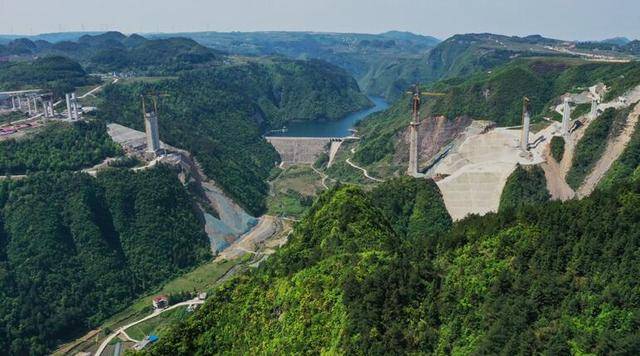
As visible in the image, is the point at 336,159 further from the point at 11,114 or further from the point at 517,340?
the point at 517,340

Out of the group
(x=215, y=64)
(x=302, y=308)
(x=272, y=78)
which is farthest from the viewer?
(x=272, y=78)

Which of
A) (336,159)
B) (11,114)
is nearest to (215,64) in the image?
(336,159)

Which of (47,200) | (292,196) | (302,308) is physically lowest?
(292,196)

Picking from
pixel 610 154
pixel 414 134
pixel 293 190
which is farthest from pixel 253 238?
pixel 610 154

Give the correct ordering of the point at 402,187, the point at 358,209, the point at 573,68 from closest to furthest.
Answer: the point at 358,209
the point at 402,187
the point at 573,68

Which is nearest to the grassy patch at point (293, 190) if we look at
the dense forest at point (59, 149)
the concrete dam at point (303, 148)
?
the concrete dam at point (303, 148)

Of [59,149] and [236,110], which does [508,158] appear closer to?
[59,149]
